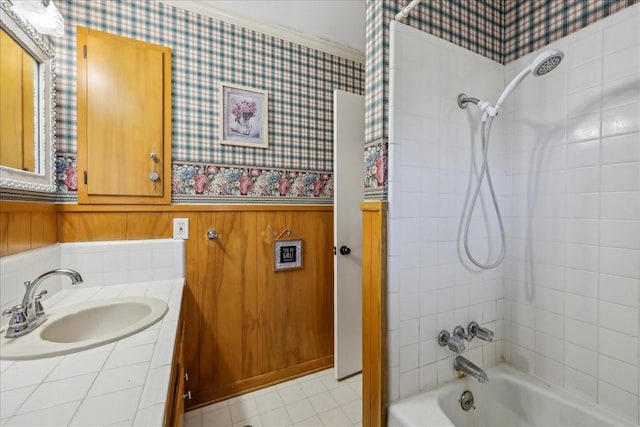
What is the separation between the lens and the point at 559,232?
1.23m

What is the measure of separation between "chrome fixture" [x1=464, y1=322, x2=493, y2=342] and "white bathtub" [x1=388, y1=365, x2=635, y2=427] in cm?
21

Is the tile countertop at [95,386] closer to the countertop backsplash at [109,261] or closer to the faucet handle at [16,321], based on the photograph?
the faucet handle at [16,321]

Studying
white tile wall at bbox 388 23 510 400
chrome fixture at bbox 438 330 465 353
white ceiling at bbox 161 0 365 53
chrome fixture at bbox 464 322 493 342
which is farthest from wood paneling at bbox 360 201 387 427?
white ceiling at bbox 161 0 365 53

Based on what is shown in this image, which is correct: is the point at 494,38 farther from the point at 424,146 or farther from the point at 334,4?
the point at 334,4

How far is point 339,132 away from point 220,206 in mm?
895

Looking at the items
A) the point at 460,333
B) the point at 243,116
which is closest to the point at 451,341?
the point at 460,333

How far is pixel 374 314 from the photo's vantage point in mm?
1146

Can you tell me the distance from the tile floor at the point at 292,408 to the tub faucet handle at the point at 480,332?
2.69ft

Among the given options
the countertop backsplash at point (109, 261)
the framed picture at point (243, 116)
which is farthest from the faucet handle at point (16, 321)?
the framed picture at point (243, 116)

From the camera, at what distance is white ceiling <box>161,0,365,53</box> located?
1.60 m

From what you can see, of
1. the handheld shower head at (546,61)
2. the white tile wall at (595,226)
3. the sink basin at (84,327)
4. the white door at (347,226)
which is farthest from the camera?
the white door at (347,226)

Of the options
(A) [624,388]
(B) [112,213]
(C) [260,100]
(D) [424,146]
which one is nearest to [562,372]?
(A) [624,388]

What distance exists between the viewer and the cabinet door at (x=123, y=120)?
4.53 feet

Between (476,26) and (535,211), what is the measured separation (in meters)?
0.94
